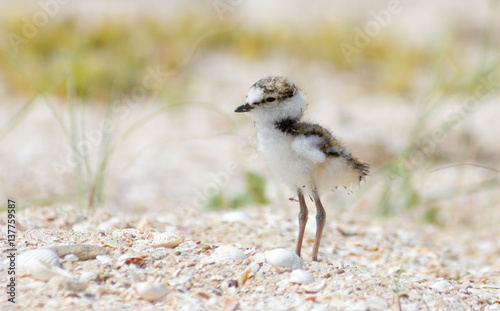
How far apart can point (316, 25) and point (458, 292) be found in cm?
771

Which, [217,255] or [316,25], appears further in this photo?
[316,25]

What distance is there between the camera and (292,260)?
6.53ft

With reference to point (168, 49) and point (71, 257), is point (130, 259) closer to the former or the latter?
point (71, 257)

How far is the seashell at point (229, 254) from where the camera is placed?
200 cm

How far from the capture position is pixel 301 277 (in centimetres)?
189

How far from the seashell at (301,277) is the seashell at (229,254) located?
19cm

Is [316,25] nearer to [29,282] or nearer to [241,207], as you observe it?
[241,207]

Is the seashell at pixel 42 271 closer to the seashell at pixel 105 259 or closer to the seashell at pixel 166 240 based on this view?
the seashell at pixel 105 259

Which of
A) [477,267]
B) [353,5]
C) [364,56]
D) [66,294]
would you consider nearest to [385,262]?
[477,267]

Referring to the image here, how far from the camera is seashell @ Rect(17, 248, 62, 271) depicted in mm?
1776

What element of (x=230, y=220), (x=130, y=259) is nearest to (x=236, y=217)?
(x=230, y=220)

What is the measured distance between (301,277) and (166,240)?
1.64 ft

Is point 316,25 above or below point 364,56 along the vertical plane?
above

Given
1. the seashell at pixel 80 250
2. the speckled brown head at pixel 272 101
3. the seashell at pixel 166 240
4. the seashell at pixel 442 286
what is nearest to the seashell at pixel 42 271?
the seashell at pixel 80 250
